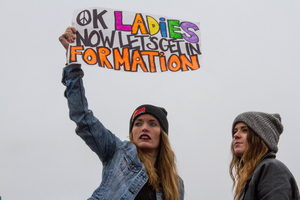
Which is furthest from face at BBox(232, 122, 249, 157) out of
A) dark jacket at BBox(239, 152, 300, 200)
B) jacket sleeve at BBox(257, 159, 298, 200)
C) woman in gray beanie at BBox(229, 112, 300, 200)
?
jacket sleeve at BBox(257, 159, 298, 200)

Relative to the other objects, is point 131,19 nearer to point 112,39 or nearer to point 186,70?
point 112,39

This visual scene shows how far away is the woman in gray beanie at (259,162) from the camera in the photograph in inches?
129

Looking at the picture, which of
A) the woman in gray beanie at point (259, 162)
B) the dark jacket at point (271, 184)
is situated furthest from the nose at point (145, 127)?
the dark jacket at point (271, 184)

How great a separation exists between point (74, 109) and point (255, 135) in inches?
88.3

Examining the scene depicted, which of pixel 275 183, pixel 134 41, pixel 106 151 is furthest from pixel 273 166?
pixel 134 41

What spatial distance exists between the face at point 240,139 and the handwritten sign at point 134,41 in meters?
1.10

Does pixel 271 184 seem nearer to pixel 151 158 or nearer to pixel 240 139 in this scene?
pixel 240 139

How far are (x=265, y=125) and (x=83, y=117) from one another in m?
2.25

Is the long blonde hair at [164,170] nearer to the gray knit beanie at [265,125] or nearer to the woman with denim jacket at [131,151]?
the woman with denim jacket at [131,151]

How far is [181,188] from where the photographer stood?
4.24 meters

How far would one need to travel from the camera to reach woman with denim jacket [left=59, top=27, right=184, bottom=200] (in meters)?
3.30

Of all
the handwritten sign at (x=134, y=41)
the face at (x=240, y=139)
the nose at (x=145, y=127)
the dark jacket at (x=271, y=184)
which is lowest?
the dark jacket at (x=271, y=184)

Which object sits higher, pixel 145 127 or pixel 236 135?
pixel 145 127

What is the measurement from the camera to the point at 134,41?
4562 millimetres
